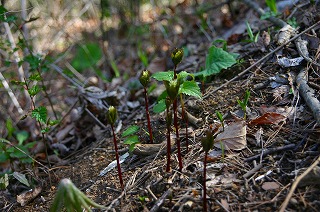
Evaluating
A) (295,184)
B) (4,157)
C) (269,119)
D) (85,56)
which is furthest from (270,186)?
(85,56)

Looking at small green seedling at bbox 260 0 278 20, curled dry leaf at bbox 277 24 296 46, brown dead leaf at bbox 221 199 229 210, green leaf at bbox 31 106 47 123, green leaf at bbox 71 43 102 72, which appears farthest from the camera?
green leaf at bbox 71 43 102 72

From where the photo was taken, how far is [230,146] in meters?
1.92

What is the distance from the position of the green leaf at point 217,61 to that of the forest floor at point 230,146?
0.13 meters

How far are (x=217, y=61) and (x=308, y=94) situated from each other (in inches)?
30.2

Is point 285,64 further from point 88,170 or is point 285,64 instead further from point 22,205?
point 22,205

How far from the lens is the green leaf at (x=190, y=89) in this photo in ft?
6.30

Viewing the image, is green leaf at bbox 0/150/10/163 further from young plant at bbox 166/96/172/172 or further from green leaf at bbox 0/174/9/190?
young plant at bbox 166/96/172/172

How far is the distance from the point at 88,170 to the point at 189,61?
5.35 feet

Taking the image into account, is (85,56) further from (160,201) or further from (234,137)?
(160,201)

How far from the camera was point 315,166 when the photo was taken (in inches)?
62.6

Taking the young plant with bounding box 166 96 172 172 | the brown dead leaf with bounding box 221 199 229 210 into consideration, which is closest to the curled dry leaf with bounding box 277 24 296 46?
the young plant with bounding box 166 96 172 172

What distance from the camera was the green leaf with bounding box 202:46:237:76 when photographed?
2.52m

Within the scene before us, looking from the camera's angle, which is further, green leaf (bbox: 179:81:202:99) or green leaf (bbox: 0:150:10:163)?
green leaf (bbox: 0:150:10:163)

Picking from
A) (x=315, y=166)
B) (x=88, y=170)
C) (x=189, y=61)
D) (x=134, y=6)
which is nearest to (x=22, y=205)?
(x=88, y=170)
